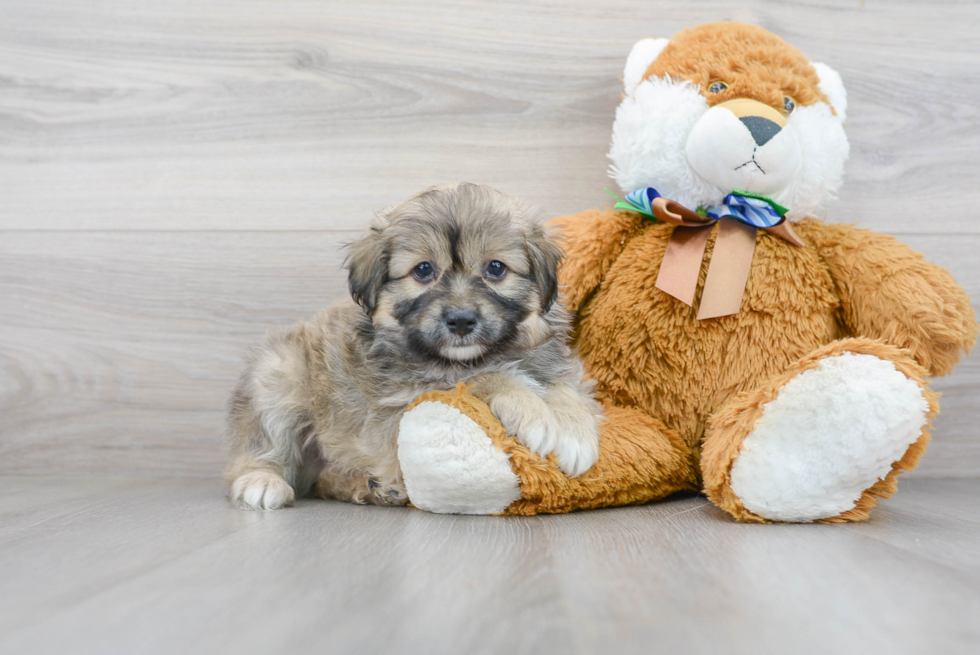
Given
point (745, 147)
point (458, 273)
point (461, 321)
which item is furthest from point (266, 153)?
point (745, 147)

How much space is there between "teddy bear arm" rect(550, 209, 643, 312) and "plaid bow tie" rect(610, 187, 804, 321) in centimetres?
11

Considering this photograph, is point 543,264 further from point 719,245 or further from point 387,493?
point 387,493

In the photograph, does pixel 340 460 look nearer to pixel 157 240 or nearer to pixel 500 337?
pixel 500 337

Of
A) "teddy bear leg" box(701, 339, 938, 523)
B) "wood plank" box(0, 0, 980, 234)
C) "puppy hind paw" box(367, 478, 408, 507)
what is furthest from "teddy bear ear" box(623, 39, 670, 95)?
"puppy hind paw" box(367, 478, 408, 507)

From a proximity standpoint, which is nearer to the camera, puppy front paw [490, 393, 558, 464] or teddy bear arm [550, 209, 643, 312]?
puppy front paw [490, 393, 558, 464]

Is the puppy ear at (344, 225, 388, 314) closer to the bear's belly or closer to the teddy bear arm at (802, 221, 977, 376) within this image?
the bear's belly

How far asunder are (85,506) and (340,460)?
613mm

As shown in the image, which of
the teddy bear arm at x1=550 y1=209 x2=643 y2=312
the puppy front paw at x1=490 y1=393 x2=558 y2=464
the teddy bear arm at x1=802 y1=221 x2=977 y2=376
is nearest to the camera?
the puppy front paw at x1=490 y1=393 x2=558 y2=464

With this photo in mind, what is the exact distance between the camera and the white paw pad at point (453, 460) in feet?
4.62

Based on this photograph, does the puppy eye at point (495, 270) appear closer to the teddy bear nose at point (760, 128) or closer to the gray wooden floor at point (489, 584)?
the gray wooden floor at point (489, 584)

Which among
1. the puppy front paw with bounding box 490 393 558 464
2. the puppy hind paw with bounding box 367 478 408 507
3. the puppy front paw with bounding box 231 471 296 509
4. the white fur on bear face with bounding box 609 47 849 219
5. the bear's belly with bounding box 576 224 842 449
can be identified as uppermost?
the white fur on bear face with bounding box 609 47 849 219

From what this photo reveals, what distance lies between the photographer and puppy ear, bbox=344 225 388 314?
163cm

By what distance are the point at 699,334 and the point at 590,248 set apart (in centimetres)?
33

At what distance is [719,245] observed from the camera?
5.56 ft
